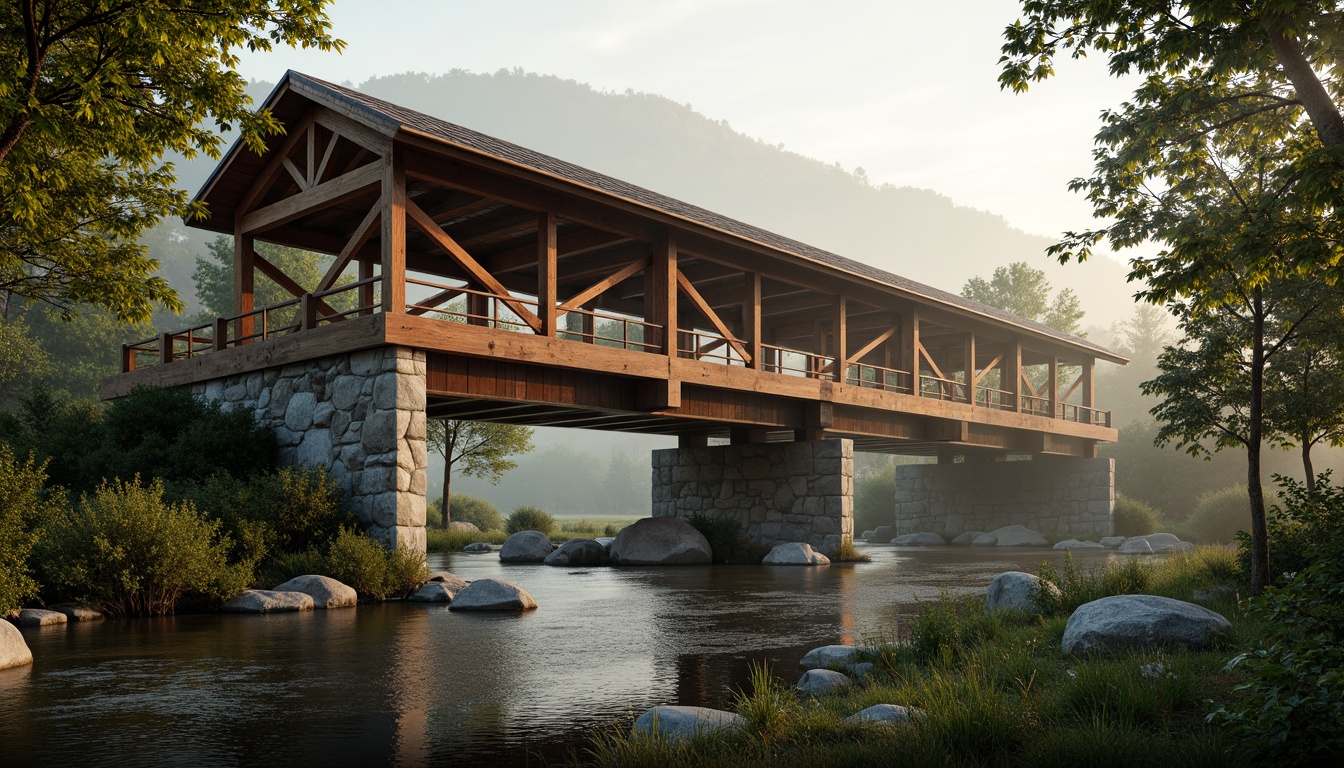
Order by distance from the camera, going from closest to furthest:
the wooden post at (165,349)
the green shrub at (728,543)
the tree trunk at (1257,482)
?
the tree trunk at (1257,482) → the wooden post at (165,349) → the green shrub at (728,543)

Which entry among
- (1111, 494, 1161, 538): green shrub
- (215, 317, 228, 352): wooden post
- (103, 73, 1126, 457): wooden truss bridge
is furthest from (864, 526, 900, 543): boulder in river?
(215, 317, 228, 352): wooden post

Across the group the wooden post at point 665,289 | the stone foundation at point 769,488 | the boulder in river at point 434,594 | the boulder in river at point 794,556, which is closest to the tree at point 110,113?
the boulder in river at point 434,594

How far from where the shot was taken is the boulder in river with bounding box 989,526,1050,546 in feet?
113

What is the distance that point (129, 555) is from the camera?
12109mm

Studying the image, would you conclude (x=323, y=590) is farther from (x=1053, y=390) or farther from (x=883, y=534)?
(x=883, y=534)

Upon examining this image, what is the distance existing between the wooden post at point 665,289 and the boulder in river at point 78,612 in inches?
437

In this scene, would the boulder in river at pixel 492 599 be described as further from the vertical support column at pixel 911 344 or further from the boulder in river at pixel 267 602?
the vertical support column at pixel 911 344

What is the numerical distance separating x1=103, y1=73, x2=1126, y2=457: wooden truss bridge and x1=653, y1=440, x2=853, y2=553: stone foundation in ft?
2.28

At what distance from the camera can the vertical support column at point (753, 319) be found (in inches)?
896

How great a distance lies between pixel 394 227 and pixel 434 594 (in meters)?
5.72

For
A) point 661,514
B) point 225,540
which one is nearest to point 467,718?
point 225,540

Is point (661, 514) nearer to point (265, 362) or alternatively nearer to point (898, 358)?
point (898, 358)

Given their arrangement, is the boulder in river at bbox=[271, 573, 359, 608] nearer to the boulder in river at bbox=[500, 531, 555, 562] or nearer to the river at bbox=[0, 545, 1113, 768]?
the river at bbox=[0, 545, 1113, 768]

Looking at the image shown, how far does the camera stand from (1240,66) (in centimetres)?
877
